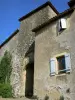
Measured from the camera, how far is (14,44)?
692 inches

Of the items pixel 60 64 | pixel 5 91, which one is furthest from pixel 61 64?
pixel 5 91

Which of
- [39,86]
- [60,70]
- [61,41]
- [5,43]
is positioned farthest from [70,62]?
[5,43]

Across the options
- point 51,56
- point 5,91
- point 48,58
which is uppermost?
point 51,56

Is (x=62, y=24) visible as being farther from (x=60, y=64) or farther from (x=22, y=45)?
(x=22, y=45)

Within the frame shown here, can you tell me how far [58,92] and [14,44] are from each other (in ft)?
27.8

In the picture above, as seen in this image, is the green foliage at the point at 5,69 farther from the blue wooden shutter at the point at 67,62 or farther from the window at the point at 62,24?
the blue wooden shutter at the point at 67,62

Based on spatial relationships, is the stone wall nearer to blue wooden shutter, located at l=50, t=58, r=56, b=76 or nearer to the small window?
blue wooden shutter, located at l=50, t=58, r=56, b=76

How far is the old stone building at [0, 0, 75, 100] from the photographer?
1056cm

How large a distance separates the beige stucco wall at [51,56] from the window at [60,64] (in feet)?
0.87

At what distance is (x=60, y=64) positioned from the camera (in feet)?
36.8

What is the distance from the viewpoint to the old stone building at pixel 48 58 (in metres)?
10.6

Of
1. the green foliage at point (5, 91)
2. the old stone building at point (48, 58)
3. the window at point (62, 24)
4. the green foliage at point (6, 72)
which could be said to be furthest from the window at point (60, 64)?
the green foliage at point (6, 72)

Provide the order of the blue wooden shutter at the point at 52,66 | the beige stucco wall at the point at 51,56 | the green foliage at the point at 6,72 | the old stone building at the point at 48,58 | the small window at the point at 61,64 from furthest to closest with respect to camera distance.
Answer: the green foliage at the point at 6,72, the blue wooden shutter at the point at 52,66, the small window at the point at 61,64, the old stone building at the point at 48,58, the beige stucco wall at the point at 51,56

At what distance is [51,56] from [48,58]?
29cm
